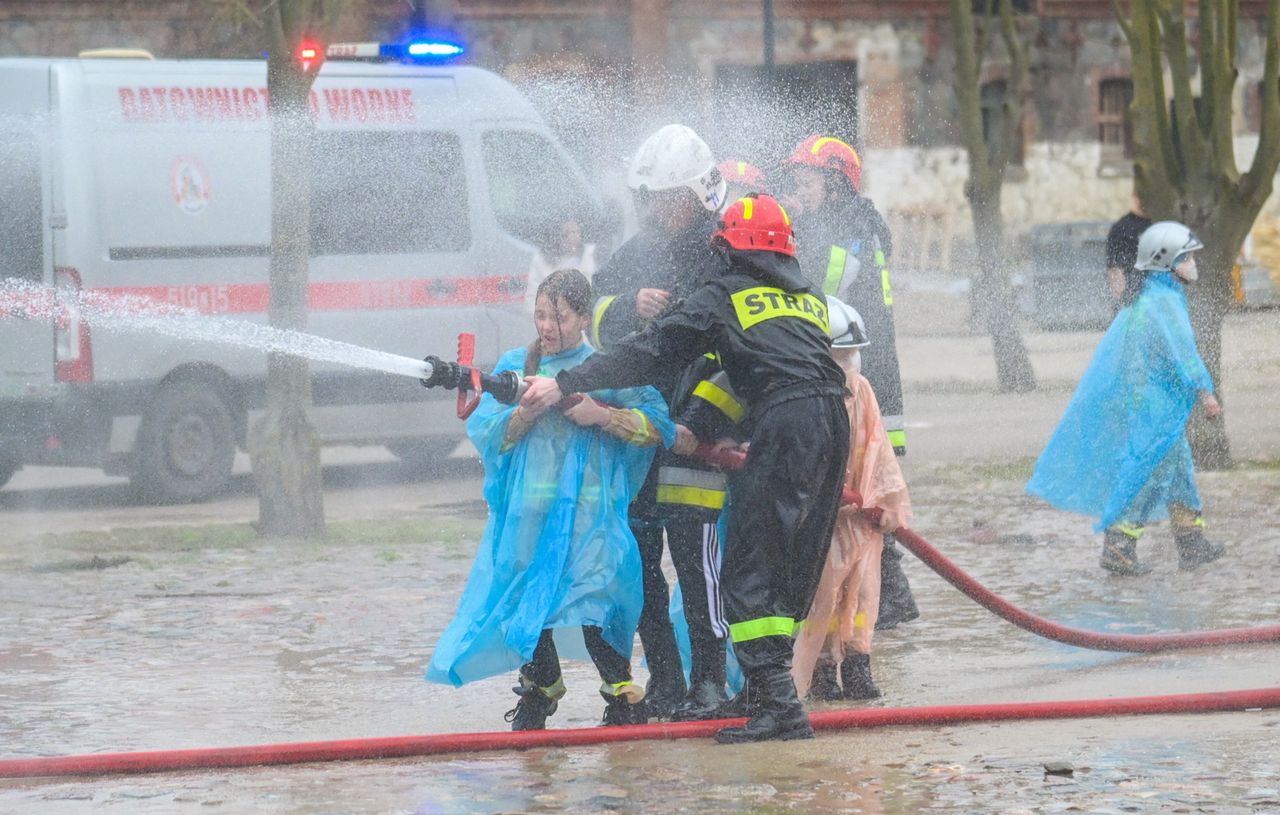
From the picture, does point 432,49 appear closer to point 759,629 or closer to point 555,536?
point 555,536

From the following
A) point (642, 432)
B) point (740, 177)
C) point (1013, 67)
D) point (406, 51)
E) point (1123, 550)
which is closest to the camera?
point (642, 432)

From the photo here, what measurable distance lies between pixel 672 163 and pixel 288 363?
474cm

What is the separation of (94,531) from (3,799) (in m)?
5.82

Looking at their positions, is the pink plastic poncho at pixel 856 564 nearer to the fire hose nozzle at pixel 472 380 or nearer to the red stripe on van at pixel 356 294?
the fire hose nozzle at pixel 472 380

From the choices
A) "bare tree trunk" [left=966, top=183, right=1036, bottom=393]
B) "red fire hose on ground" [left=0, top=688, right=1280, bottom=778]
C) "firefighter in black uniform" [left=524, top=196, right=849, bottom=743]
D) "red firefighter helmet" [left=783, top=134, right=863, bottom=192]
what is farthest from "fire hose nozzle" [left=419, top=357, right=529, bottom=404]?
"bare tree trunk" [left=966, top=183, right=1036, bottom=393]

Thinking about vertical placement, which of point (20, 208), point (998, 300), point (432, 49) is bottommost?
point (998, 300)

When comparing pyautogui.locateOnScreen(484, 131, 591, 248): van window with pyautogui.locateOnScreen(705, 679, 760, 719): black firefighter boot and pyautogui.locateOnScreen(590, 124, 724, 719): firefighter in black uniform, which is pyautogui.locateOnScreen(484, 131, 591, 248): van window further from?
pyautogui.locateOnScreen(705, 679, 760, 719): black firefighter boot

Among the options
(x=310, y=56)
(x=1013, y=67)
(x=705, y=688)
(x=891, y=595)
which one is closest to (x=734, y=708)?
(x=705, y=688)

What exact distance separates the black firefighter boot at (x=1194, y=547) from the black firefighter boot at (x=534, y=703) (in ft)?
12.9

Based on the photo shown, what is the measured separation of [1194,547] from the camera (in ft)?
29.6

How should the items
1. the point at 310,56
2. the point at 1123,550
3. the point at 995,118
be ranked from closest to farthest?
the point at 1123,550 → the point at 310,56 → the point at 995,118

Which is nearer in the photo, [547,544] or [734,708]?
[547,544]

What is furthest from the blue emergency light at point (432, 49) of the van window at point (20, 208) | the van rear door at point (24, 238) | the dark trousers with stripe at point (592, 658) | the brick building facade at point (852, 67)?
the brick building facade at point (852, 67)

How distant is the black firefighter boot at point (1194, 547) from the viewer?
9016 mm
